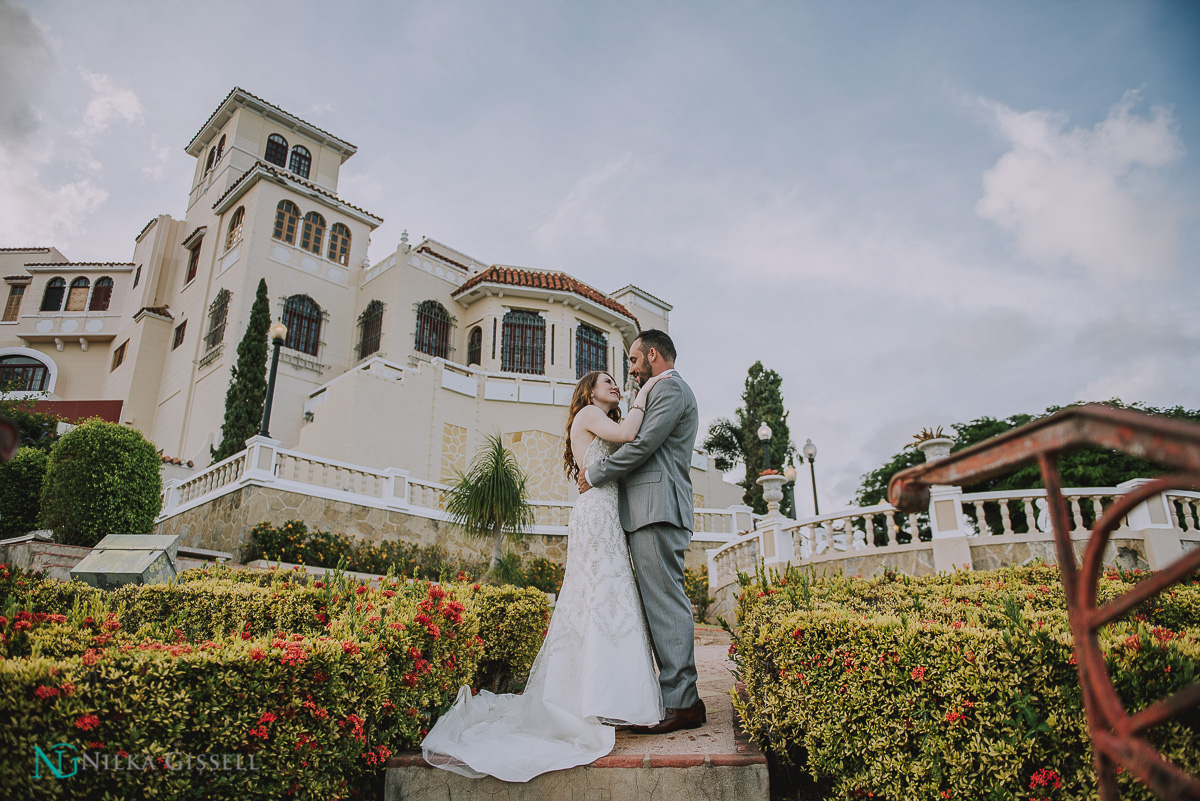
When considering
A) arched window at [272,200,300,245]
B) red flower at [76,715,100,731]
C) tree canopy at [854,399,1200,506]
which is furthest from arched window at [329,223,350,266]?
red flower at [76,715,100,731]

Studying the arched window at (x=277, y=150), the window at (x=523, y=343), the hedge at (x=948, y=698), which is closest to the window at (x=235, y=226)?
the arched window at (x=277, y=150)

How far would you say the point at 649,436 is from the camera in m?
4.05

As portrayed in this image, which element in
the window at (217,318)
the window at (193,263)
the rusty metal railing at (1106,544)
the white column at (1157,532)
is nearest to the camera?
the rusty metal railing at (1106,544)

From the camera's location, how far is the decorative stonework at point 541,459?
66.8 ft

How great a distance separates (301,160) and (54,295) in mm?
13072

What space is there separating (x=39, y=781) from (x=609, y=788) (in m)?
2.20

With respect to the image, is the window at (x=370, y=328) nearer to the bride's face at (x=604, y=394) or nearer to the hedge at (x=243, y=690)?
the hedge at (x=243, y=690)

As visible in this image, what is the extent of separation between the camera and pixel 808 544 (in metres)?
12.9

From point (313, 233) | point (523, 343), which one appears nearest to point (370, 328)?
point (313, 233)

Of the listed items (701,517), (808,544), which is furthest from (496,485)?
(701,517)

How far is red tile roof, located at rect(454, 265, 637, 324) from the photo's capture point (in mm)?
23141

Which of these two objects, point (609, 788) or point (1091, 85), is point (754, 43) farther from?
point (609, 788)

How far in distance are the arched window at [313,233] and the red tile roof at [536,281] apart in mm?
5036

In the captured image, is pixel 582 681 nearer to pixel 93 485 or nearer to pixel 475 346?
pixel 93 485
